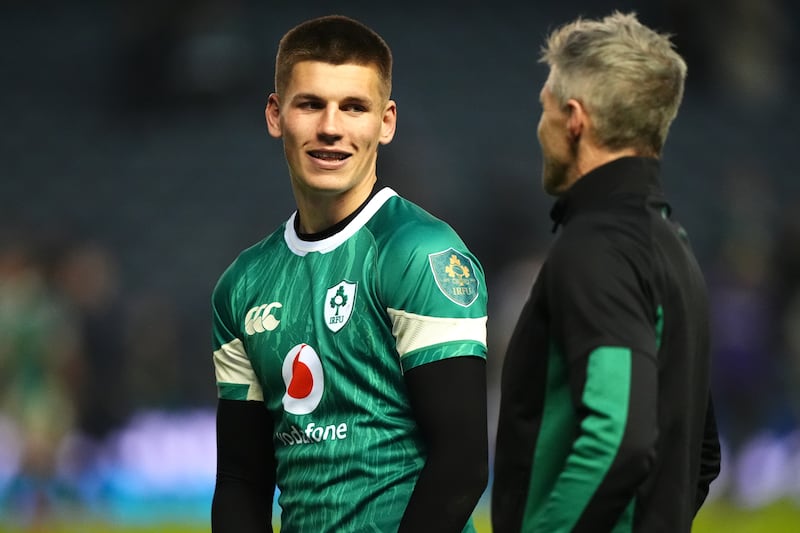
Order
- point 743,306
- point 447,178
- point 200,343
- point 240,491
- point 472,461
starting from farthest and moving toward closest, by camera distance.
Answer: point 447,178 < point 200,343 < point 743,306 < point 240,491 < point 472,461

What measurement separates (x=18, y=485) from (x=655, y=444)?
7.94 m

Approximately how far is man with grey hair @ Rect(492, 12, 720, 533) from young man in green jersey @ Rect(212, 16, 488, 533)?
18 cm

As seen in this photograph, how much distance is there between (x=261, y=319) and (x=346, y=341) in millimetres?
263

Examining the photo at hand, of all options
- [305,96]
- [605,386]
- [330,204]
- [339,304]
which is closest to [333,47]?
[305,96]

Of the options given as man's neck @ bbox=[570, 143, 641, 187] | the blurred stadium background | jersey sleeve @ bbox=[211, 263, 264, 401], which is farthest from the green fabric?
the blurred stadium background

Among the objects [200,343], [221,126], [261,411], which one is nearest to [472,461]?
[261,411]

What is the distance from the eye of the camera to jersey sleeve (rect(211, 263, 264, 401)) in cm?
303

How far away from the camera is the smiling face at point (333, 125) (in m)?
2.91

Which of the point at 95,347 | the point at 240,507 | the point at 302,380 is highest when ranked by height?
the point at 95,347

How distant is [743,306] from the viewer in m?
10.5

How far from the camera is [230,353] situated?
10.1 ft

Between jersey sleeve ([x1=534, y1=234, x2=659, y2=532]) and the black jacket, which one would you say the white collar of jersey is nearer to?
the black jacket

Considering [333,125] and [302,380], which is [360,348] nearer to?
[302,380]

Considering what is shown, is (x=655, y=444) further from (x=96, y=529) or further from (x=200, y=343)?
(x=200, y=343)
